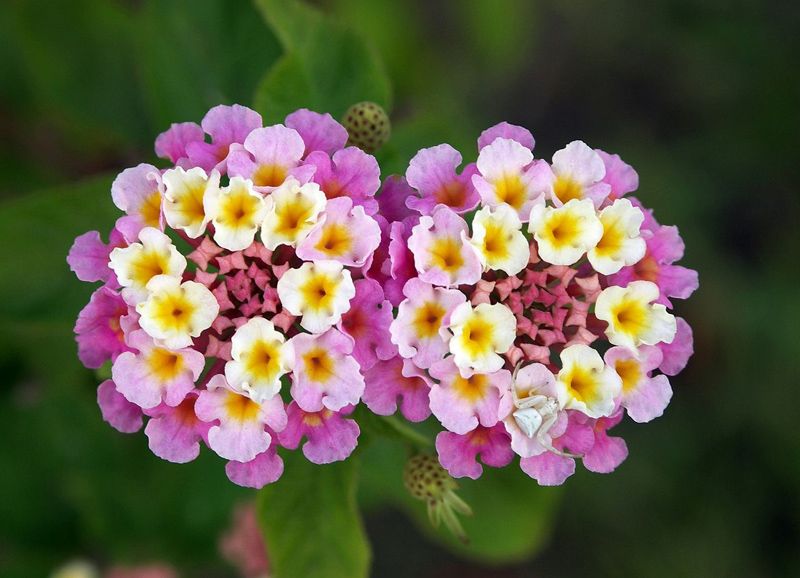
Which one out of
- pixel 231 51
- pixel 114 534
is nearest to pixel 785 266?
pixel 231 51

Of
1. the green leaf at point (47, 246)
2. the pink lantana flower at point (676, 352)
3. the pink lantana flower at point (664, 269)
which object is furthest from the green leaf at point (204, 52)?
the pink lantana flower at point (676, 352)

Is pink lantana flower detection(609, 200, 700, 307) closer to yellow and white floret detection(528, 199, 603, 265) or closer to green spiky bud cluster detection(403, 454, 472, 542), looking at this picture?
yellow and white floret detection(528, 199, 603, 265)

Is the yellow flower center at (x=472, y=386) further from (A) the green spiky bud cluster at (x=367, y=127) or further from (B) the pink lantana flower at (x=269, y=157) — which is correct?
(A) the green spiky bud cluster at (x=367, y=127)

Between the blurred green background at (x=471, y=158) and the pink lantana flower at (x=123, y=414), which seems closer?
the pink lantana flower at (x=123, y=414)

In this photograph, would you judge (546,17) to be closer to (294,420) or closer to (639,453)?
(639,453)

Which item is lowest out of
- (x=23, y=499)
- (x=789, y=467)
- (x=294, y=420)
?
(x=23, y=499)

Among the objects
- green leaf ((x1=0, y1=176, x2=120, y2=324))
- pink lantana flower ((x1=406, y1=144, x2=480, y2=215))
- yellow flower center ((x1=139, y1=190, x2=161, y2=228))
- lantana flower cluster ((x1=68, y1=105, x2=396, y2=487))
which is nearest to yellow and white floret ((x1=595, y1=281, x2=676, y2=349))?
pink lantana flower ((x1=406, y1=144, x2=480, y2=215))
